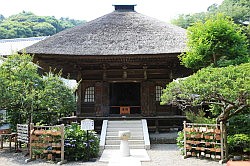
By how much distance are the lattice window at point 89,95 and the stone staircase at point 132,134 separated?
2.33m

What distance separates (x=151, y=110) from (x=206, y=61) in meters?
4.54

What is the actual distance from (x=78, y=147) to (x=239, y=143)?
5448 mm

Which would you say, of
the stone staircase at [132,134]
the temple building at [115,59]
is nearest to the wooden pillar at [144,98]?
the temple building at [115,59]

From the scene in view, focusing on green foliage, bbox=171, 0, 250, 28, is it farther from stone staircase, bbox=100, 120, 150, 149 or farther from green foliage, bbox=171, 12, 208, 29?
stone staircase, bbox=100, 120, 150, 149

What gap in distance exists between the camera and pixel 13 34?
4459 cm

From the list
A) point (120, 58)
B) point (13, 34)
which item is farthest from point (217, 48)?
point (13, 34)

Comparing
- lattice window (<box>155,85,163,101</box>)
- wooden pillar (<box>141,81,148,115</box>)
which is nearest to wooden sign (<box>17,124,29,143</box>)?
wooden pillar (<box>141,81,148,115</box>)

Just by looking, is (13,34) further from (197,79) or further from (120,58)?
(197,79)

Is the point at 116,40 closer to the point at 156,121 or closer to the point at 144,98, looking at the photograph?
the point at 144,98

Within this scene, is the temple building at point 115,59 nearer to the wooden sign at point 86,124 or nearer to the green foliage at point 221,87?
the green foliage at point 221,87

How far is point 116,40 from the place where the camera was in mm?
14062

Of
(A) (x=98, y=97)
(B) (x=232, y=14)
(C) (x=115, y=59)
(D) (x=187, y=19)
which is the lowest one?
(A) (x=98, y=97)

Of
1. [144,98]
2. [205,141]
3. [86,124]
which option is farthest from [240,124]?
[144,98]

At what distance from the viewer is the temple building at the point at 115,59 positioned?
12945 mm
